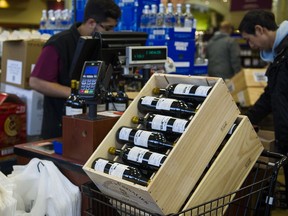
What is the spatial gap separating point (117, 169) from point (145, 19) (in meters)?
2.40

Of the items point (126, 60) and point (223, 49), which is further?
point (223, 49)

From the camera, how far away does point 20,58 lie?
325cm

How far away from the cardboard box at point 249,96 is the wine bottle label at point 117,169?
3204 millimetres

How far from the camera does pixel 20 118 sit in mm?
2688

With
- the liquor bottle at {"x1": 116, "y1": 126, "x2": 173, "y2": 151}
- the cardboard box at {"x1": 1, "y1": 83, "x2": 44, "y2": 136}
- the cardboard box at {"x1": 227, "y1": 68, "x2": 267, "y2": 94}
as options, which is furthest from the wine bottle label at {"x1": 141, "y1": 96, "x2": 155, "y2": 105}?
the cardboard box at {"x1": 227, "y1": 68, "x2": 267, "y2": 94}

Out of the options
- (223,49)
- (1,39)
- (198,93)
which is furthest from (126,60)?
(223,49)

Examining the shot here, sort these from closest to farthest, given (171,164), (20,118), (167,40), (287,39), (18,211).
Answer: (171,164) → (18,211) → (287,39) → (20,118) → (167,40)

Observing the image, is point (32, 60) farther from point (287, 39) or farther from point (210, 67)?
point (210, 67)

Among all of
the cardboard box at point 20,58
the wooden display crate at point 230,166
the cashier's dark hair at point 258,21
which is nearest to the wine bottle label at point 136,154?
the wooden display crate at point 230,166

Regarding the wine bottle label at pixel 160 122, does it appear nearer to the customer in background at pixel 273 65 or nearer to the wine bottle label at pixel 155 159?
the wine bottle label at pixel 155 159

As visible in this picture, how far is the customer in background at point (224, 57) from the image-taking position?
6078 mm

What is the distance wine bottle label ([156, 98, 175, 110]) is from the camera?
4.97ft

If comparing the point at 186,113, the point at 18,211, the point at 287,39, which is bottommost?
the point at 18,211

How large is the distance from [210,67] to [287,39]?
3.87 meters
